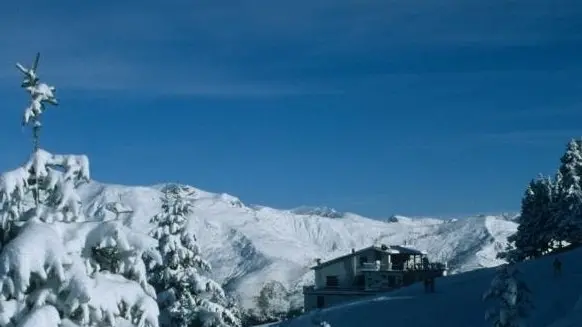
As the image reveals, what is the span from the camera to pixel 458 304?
5509 cm

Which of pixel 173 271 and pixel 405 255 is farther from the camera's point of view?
pixel 405 255

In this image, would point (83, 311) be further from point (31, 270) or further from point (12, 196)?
point (12, 196)

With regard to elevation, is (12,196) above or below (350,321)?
above

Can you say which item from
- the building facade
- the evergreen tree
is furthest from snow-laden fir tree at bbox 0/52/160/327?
the building facade

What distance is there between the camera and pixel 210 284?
28.3 m

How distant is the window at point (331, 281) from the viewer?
88.7 meters

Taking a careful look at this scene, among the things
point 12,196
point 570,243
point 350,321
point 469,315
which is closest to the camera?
point 12,196

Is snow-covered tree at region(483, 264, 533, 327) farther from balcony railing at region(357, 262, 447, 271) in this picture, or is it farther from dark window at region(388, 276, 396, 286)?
balcony railing at region(357, 262, 447, 271)

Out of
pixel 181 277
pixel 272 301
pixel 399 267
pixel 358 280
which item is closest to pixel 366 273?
pixel 358 280

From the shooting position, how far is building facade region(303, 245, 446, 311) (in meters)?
83.9

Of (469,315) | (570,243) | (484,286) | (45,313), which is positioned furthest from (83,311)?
(570,243)

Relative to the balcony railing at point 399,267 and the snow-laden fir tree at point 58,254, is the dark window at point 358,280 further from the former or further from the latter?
the snow-laden fir tree at point 58,254

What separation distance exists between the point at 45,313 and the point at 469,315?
45.0 metres

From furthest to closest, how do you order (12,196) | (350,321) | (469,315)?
(350,321), (469,315), (12,196)
